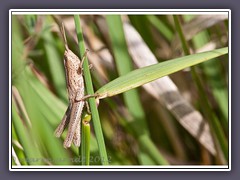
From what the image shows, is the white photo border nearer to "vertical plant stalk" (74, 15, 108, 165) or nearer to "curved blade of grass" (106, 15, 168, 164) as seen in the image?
"curved blade of grass" (106, 15, 168, 164)

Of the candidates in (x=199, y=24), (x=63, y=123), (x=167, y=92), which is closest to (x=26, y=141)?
(x=63, y=123)

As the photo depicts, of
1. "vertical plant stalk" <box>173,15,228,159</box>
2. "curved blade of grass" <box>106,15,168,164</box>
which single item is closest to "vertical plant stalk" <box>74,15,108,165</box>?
"curved blade of grass" <box>106,15,168,164</box>

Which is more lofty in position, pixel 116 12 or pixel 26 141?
pixel 116 12

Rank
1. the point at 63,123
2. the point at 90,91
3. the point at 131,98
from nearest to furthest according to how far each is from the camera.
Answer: the point at 90,91 < the point at 63,123 < the point at 131,98

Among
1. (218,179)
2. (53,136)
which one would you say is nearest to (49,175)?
(53,136)

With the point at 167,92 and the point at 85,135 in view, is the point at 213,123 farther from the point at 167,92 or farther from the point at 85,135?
the point at 85,135
